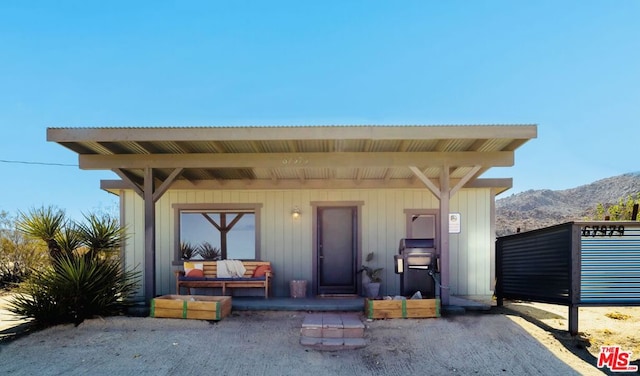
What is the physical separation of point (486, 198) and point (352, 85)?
8.92 meters

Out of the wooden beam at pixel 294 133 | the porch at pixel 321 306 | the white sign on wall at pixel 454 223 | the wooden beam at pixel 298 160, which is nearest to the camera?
the wooden beam at pixel 294 133

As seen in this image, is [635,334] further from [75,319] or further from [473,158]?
[75,319]

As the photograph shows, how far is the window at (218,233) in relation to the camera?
796cm

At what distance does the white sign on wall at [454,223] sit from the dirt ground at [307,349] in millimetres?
1876

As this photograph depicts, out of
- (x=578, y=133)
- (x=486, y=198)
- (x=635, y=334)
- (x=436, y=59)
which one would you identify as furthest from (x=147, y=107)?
(x=578, y=133)

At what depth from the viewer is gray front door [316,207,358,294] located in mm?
7922

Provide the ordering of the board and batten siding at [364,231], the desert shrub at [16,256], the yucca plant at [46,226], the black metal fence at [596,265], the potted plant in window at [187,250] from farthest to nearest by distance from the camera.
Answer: the desert shrub at [16,256]
the potted plant in window at [187,250]
the board and batten siding at [364,231]
the yucca plant at [46,226]
the black metal fence at [596,265]

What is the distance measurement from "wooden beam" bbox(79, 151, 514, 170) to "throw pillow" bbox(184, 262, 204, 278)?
230cm

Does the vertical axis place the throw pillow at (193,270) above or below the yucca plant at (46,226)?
below

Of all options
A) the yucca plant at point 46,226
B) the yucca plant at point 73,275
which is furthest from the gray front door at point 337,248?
the yucca plant at point 46,226

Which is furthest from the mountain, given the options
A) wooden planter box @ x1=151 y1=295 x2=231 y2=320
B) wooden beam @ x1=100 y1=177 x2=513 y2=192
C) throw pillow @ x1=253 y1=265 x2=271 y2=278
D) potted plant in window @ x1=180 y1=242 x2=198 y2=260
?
wooden planter box @ x1=151 y1=295 x2=231 y2=320

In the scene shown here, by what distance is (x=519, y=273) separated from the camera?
6.21 meters
